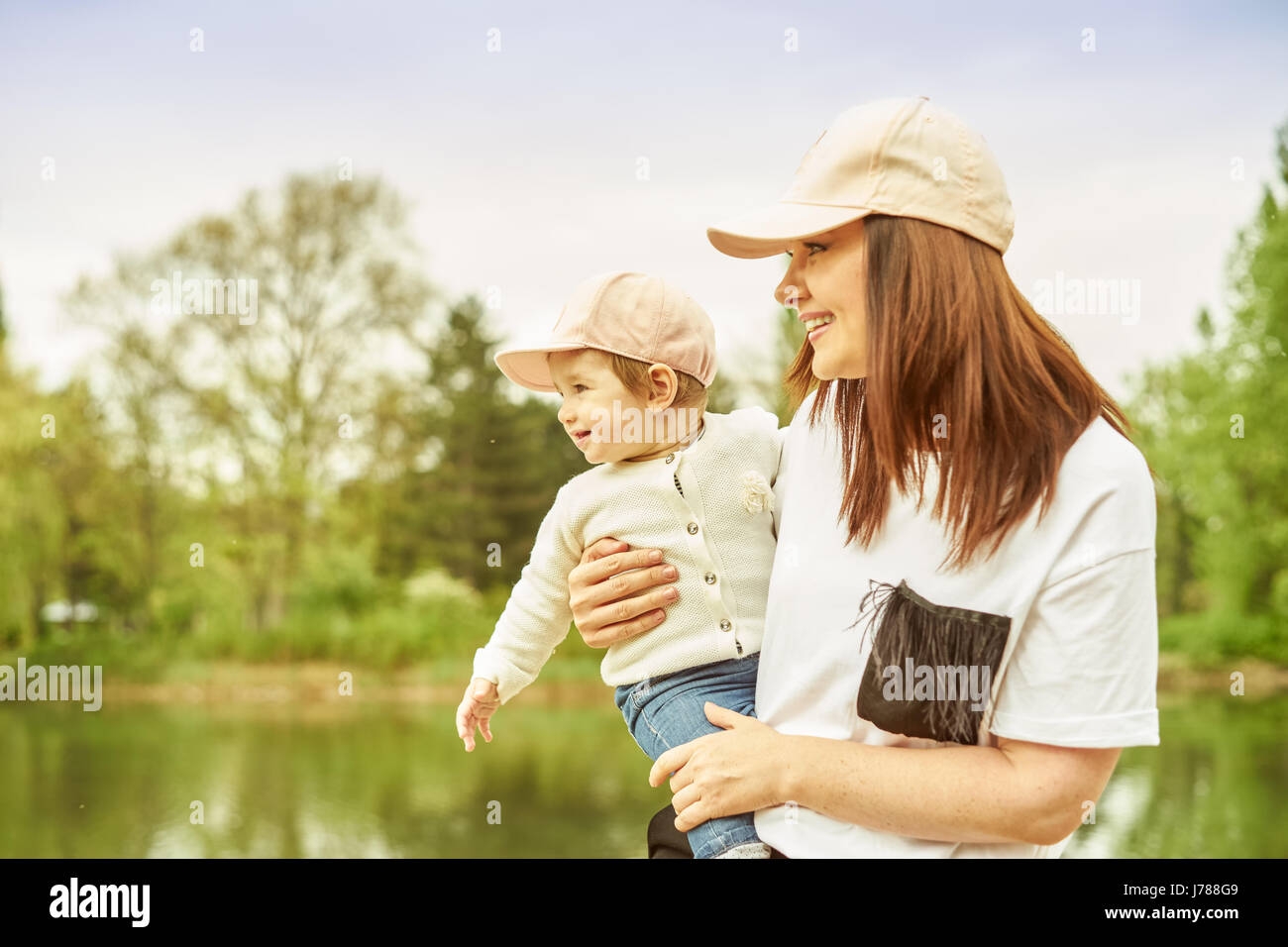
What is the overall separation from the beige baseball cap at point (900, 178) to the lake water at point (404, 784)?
14744 millimetres

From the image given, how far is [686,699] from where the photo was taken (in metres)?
1.35

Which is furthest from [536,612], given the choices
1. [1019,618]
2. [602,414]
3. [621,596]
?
[1019,618]

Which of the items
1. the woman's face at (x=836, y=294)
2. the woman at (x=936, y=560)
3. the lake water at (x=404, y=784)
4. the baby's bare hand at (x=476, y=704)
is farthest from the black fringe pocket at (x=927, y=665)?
the lake water at (x=404, y=784)

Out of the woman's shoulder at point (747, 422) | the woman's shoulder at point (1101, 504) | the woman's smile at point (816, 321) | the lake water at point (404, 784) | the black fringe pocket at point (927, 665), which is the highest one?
the woman's smile at point (816, 321)

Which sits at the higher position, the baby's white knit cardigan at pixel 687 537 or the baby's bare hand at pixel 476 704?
the baby's white knit cardigan at pixel 687 537

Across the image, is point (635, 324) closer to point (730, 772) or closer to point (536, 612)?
point (536, 612)

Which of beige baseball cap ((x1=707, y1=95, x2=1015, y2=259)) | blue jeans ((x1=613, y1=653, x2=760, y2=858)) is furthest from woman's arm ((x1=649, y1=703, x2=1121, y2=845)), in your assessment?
beige baseball cap ((x1=707, y1=95, x2=1015, y2=259))

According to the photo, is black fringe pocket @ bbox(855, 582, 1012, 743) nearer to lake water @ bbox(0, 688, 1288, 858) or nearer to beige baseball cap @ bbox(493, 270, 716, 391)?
beige baseball cap @ bbox(493, 270, 716, 391)

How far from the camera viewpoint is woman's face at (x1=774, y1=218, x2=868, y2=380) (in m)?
1.15

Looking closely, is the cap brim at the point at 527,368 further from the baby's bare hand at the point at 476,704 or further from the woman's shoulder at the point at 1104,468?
the woman's shoulder at the point at 1104,468

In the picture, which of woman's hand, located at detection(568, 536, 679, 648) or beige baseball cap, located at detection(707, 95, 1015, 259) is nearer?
beige baseball cap, located at detection(707, 95, 1015, 259)

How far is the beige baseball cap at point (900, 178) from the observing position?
3.67 feet

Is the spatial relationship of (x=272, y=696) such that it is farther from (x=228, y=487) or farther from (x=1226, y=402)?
(x=1226, y=402)
